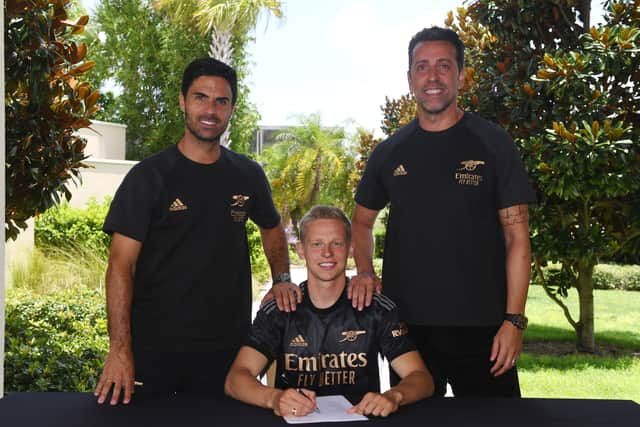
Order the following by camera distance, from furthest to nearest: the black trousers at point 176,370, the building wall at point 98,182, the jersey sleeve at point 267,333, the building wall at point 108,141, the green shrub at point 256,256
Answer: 1. the building wall at point 108,141
2. the building wall at point 98,182
3. the green shrub at point 256,256
4. the black trousers at point 176,370
5. the jersey sleeve at point 267,333

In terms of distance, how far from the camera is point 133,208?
10.0 feet

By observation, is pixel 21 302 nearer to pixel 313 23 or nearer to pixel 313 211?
pixel 313 211

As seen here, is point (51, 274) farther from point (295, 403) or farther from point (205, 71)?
point (295, 403)

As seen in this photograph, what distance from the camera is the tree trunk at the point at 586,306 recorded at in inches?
320

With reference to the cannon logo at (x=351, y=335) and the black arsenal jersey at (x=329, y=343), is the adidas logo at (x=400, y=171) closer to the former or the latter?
the black arsenal jersey at (x=329, y=343)

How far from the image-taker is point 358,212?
11.7 feet

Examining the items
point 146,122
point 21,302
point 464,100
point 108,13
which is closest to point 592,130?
point 464,100

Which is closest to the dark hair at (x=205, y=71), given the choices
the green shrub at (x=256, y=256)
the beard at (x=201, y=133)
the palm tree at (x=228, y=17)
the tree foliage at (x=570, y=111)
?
the beard at (x=201, y=133)

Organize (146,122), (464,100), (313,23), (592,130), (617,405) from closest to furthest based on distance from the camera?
(617,405)
(592,130)
(464,100)
(146,122)
(313,23)

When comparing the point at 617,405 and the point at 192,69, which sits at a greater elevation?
the point at 192,69

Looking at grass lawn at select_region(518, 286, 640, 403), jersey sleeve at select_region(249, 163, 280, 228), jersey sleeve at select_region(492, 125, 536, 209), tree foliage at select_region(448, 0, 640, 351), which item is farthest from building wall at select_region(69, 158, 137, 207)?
jersey sleeve at select_region(492, 125, 536, 209)

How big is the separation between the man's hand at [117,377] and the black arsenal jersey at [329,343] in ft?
1.55

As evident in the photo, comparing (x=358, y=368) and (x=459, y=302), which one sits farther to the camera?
(x=459, y=302)

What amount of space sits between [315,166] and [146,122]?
8024mm
